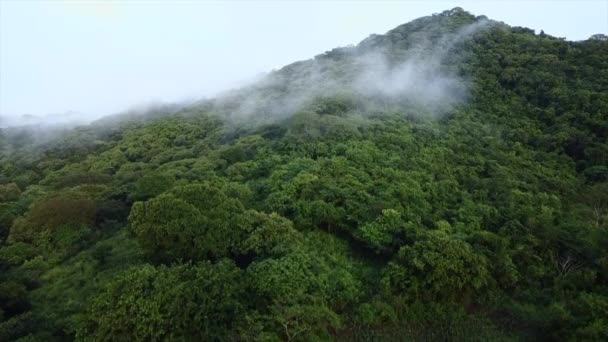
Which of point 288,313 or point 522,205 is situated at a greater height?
point 288,313

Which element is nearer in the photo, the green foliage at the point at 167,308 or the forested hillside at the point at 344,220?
the green foliage at the point at 167,308

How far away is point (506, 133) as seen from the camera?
33.7 meters

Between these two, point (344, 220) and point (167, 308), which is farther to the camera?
point (344, 220)

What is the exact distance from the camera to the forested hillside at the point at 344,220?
1611 cm

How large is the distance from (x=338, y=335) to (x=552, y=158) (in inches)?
844

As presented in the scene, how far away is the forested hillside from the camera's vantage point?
1611cm

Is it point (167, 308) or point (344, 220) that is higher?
point (167, 308)

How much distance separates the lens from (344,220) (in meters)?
21.8

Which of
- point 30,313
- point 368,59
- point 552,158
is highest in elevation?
point 368,59

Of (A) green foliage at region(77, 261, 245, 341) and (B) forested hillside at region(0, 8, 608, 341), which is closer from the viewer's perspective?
(A) green foliage at region(77, 261, 245, 341)

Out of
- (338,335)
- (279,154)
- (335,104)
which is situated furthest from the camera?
(335,104)

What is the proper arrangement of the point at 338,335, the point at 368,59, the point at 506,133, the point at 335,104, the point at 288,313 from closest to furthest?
the point at 288,313, the point at 338,335, the point at 506,133, the point at 335,104, the point at 368,59

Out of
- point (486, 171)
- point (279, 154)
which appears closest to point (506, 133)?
point (486, 171)

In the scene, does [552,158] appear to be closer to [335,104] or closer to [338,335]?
[335,104]
